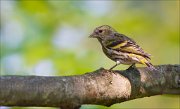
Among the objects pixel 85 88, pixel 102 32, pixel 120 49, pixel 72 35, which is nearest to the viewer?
pixel 85 88

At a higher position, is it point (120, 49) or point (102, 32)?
point (102, 32)

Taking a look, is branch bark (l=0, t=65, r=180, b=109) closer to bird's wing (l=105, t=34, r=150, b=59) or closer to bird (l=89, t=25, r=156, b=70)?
bird (l=89, t=25, r=156, b=70)

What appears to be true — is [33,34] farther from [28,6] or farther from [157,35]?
[157,35]

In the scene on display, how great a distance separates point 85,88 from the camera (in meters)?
3.01

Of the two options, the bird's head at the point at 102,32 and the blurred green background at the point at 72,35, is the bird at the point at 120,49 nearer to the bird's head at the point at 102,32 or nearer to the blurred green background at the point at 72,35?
the bird's head at the point at 102,32

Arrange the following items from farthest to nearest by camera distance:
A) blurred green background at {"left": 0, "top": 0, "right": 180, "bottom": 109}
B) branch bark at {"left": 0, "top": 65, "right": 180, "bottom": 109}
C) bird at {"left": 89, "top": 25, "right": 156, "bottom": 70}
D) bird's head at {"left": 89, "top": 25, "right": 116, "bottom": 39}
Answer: blurred green background at {"left": 0, "top": 0, "right": 180, "bottom": 109} → bird's head at {"left": 89, "top": 25, "right": 116, "bottom": 39} → bird at {"left": 89, "top": 25, "right": 156, "bottom": 70} → branch bark at {"left": 0, "top": 65, "right": 180, "bottom": 109}

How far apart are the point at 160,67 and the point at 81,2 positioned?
3890mm

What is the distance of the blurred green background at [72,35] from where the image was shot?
6438 millimetres

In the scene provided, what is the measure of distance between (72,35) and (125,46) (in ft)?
10.1

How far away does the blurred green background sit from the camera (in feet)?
21.1

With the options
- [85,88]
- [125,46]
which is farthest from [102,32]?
[85,88]

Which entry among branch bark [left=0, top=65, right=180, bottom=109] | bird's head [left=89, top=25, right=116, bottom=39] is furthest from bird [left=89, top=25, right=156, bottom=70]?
branch bark [left=0, top=65, right=180, bottom=109]

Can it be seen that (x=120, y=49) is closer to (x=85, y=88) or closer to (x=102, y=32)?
(x=102, y=32)

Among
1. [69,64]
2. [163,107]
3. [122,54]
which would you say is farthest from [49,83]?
[163,107]
